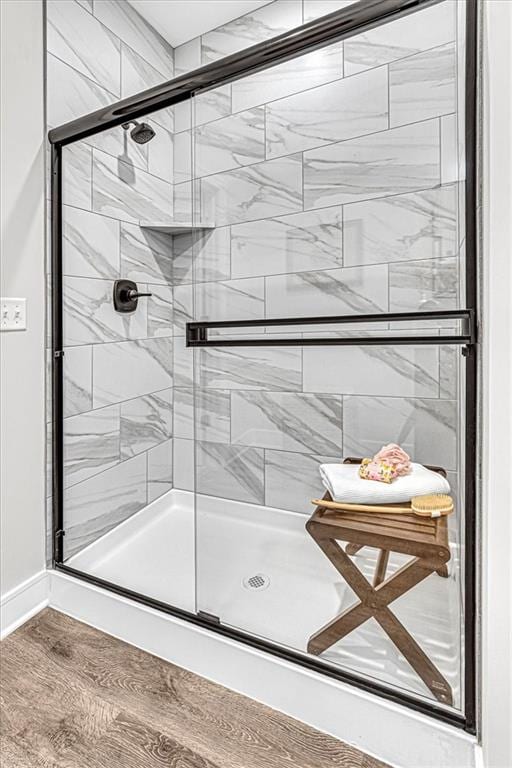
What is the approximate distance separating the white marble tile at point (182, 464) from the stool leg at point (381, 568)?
105 centimetres

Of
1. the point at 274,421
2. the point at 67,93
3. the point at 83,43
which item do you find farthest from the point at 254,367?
the point at 83,43

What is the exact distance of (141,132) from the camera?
74.6 inches

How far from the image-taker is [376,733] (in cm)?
109

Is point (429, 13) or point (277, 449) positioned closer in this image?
point (429, 13)

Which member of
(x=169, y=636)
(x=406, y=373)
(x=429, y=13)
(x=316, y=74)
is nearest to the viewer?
(x=429, y=13)

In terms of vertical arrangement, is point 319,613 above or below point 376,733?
above

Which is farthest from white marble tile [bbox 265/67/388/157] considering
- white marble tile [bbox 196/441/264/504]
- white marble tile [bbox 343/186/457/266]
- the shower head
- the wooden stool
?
the wooden stool

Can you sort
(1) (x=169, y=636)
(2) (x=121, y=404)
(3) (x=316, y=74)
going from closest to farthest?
1. (1) (x=169, y=636)
2. (3) (x=316, y=74)
3. (2) (x=121, y=404)

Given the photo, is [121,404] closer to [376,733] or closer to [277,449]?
[277,449]

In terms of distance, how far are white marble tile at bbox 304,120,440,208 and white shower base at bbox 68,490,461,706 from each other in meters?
1.03

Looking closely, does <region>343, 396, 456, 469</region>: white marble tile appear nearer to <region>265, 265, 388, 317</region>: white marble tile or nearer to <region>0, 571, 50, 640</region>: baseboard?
<region>265, 265, 388, 317</region>: white marble tile

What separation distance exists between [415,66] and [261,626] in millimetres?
1706

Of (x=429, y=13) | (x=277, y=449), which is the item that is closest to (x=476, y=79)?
(x=429, y=13)

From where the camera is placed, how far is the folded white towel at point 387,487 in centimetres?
119
